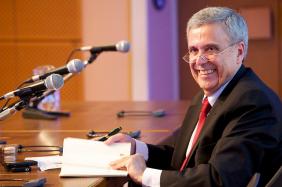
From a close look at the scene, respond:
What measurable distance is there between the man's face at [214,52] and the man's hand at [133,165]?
1.27 ft

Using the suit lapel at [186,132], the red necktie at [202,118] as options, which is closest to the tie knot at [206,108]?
the red necktie at [202,118]

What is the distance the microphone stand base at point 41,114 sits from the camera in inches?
148

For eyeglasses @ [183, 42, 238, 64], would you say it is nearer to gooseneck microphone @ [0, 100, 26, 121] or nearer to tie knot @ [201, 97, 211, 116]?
tie knot @ [201, 97, 211, 116]

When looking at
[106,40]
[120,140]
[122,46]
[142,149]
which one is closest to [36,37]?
[106,40]

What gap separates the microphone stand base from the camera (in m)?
3.75

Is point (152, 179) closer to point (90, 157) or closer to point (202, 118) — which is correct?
point (90, 157)

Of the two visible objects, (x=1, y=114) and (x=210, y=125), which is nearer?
(x=210, y=125)

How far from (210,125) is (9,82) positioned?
4742 millimetres

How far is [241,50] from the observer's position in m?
2.24

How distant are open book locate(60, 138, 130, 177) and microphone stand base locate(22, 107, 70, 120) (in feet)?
4.90

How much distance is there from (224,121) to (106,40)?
14.2 feet

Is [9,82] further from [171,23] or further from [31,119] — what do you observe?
[31,119]

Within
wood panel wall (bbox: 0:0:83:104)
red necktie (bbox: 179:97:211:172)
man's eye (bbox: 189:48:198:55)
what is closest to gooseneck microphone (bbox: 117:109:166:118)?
red necktie (bbox: 179:97:211:172)

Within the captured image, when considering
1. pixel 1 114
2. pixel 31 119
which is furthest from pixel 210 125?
pixel 31 119
